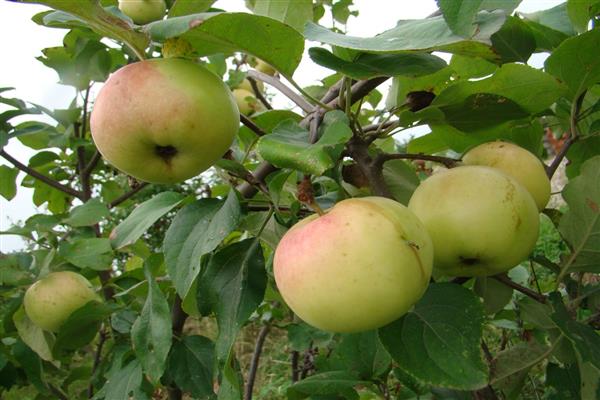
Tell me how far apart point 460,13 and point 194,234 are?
15.7 inches

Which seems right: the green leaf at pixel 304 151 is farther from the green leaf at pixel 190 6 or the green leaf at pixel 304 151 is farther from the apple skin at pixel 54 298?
the apple skin at pixel 54 298

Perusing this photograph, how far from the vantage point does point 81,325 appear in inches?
48.3

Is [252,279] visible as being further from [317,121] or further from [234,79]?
[234,79]

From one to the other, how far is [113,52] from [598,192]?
1.34 metres

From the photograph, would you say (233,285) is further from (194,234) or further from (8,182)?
(8,182)

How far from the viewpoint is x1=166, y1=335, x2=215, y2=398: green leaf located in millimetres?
1031

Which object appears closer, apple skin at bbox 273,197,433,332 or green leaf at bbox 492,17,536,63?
apple skin at bbox 273,197,433,332

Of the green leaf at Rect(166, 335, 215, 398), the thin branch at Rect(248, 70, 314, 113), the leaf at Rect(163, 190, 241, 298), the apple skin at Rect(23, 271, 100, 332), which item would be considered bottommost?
the apple skin at Rect(23, 271, 100, 332)

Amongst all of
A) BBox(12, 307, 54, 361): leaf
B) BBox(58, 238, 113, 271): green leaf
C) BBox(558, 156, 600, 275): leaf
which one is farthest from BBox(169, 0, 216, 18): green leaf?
BBox(12, 307, 54, 361): leaf

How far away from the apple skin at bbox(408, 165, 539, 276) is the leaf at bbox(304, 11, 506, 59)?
0.15m

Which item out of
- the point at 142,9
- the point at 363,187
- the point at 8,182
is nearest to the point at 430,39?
the point at 363,187

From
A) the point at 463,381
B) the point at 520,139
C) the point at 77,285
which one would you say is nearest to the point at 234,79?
the point at 77,285

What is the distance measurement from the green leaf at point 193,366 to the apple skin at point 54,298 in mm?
431

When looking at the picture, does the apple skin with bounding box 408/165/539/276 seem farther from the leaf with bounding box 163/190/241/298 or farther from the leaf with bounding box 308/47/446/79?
the leaf with bounding box 163/190/241/298
